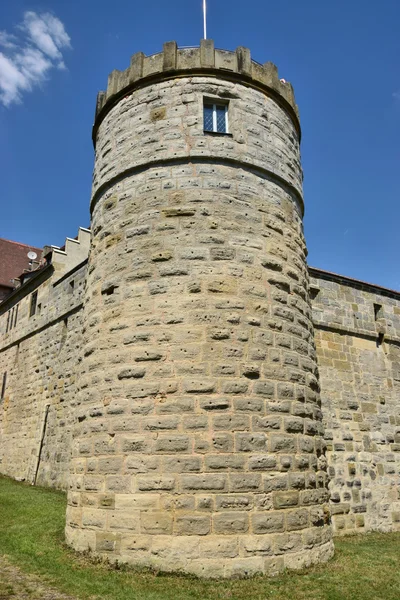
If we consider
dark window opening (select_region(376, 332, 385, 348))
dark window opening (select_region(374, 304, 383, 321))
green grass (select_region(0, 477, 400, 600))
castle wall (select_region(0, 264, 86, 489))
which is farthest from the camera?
castle wall (select_region(0, 264, 86, 489))

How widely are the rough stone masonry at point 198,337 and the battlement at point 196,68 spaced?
3 cm

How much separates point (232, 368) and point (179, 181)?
2989mm

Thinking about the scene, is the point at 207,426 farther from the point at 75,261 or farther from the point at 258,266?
the point at 75,261

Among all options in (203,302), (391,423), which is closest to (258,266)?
(203,302)

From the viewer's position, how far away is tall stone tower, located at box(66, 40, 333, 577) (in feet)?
18.3

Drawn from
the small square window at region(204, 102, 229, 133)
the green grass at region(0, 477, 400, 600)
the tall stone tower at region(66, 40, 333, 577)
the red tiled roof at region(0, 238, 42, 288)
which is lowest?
the green grass at region(0, 477, 400, 600)

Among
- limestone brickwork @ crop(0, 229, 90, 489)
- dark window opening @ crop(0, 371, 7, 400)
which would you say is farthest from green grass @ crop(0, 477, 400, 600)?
dark window opening @ crop(0, 371, 7, 400)

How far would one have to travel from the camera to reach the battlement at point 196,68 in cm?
768

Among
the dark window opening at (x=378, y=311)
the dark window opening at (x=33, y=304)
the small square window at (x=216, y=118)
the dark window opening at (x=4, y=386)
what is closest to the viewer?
the small square window at (x=216, y=118)

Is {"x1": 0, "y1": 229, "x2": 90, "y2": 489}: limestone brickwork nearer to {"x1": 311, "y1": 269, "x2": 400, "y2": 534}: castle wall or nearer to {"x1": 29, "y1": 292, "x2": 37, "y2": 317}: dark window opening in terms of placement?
{"x1": 29, "y1": 292, "x2": 37, "y2": 317}: dark window opening

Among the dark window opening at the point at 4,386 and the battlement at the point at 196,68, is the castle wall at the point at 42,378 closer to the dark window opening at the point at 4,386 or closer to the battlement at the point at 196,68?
the dark window opening at the point at 4,386

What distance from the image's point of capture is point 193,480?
555 cm

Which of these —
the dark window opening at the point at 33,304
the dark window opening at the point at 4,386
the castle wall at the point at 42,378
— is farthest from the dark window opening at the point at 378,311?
the dark window opening at the point at 4,386

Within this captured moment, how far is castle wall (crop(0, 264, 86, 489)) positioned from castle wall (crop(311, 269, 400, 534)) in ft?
22.5
